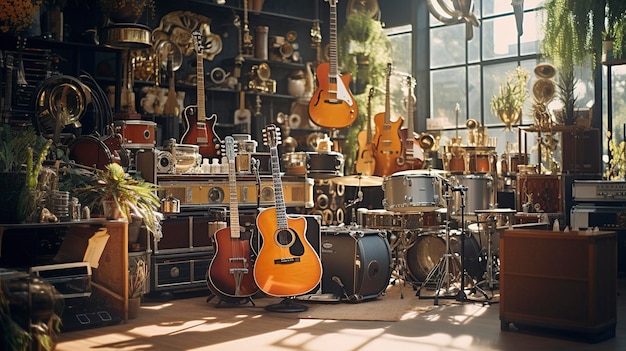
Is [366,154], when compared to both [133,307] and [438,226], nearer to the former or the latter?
[438,226]

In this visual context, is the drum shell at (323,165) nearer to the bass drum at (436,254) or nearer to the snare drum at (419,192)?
the snare drum at (419,192)

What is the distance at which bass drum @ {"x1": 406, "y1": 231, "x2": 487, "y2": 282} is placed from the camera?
8.28m

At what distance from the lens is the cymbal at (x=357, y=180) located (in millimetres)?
9125

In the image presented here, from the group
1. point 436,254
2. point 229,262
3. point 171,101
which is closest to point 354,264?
point 229,262

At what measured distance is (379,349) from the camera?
18.2 feet

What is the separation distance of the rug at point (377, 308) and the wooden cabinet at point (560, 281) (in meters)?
1.06

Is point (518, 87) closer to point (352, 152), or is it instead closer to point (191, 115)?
point (352, 152)

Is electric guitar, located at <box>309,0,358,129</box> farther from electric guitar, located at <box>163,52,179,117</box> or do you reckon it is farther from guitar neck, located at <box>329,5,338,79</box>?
electric guitar, located at <box>163,52,179,117</box>

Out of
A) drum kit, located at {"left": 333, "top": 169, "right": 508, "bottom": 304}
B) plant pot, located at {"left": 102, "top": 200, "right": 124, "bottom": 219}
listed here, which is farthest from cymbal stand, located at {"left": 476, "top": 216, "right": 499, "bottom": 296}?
plant pot, located at {"left": 102, "top": 200, "right": 124, "bottom": 219}

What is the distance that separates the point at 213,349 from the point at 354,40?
6525 mm

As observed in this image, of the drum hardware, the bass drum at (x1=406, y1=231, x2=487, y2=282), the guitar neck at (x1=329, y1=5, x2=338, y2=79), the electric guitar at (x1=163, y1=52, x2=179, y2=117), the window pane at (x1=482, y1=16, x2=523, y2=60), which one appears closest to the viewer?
the drum hardware

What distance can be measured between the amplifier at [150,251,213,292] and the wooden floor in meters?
0.59

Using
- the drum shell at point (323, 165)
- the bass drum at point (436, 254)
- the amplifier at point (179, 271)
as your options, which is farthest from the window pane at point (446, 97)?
the amplifier at point (179, 271)

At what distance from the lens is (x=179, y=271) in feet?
26.0
